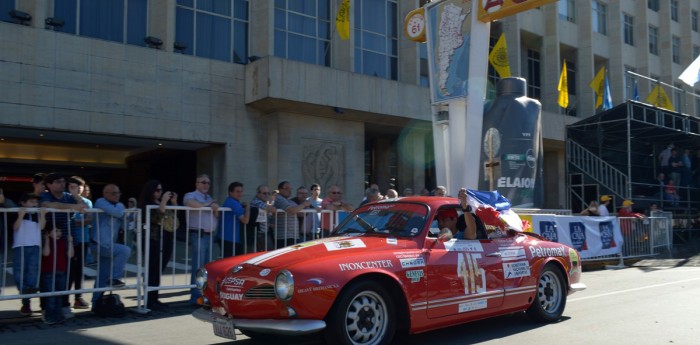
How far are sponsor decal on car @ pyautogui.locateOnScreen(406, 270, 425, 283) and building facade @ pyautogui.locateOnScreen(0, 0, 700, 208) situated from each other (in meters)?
13.1

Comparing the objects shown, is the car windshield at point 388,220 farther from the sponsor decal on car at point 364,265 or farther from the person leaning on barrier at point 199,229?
the person leaning on barrier at point 199,229

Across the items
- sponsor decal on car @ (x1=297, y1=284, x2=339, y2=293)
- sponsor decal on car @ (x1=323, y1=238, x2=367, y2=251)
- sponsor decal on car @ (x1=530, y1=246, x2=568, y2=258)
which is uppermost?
sponsor decal on car @ (x1=323, y1=238, x2=367, y2=251)

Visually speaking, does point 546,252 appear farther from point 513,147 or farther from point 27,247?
point 513,147

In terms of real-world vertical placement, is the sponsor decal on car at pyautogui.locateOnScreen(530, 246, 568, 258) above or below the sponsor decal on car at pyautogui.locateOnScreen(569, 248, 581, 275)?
above

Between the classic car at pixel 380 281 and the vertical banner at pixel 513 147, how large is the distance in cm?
784

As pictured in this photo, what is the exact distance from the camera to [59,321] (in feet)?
24.5

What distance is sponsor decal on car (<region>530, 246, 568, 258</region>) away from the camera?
7.11 m

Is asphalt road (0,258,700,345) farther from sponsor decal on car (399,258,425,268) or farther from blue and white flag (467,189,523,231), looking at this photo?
blue and white flag (467,189,523,231)

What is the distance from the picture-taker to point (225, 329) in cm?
530

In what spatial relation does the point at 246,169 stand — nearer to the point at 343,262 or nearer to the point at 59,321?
the point at 59,321

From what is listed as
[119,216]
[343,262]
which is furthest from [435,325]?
[119,216]

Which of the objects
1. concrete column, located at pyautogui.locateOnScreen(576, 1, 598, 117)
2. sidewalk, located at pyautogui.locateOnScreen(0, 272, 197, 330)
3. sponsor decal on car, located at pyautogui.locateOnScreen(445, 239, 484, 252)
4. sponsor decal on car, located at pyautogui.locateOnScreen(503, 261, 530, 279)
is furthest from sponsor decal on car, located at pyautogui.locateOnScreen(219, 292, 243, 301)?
concrete column, located at pyautogui.locateOnScreen(576, 1, 598, 117)

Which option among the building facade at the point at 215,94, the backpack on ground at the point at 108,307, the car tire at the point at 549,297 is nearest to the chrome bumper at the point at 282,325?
the car tire at the point at 549,297

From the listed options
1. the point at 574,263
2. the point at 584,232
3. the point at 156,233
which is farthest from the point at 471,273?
the point at 584,232
